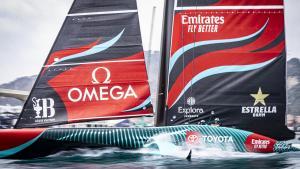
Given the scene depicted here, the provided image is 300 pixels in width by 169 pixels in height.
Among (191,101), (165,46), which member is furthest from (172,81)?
(165,46)

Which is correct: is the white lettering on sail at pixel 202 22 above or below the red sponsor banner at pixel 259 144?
above

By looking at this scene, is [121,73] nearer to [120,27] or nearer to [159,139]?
[120,27]

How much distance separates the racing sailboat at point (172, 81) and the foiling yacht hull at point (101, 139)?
21 mm

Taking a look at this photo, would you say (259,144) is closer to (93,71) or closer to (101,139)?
(101,139)

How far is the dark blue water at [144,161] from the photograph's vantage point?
26.4 ft

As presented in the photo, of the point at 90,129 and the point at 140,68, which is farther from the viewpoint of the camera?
the point at 140,68

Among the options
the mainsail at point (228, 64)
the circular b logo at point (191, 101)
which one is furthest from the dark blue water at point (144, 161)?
the circular b logo at point (191, 101)

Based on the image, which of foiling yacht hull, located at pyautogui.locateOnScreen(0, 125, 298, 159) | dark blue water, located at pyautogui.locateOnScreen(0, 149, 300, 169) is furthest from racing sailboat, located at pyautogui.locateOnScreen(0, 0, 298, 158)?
dark blue water, located at pyautogui.locateOnScreen(0, 149, 300, 169)

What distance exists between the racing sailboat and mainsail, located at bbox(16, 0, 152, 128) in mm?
24

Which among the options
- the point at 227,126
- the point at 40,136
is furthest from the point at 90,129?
the point at 227,126

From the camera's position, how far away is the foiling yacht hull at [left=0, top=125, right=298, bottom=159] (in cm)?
888

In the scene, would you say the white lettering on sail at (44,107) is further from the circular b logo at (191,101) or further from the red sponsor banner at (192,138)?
the circular b logo at (191,101)

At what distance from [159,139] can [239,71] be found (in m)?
3.02

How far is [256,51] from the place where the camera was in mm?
10758
